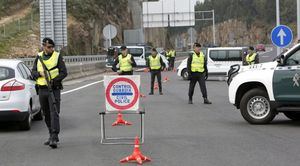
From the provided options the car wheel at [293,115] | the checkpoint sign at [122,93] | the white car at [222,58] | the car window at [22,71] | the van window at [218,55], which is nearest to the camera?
the checkpoint sign at [122,93]

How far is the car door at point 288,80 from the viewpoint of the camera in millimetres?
12648

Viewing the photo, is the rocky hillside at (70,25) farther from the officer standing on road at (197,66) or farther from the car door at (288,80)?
the car door at (288,80)

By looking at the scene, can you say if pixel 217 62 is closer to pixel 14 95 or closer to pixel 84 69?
pixel 84 69

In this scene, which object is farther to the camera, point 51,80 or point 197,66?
point 197,66

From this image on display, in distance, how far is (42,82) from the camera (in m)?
10.5

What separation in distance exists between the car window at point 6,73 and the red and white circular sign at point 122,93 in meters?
2.63

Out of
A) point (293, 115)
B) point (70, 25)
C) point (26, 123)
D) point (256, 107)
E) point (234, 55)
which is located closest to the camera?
point (26, 123)

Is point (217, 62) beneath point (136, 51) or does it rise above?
beneath

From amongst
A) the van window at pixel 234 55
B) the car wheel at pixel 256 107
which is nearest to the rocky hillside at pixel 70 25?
the van window at pixel 234 55

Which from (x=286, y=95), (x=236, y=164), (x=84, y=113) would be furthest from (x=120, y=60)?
(x=236, y=164)

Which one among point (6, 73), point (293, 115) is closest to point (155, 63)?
point (293, 115)

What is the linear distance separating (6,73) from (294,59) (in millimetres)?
5795

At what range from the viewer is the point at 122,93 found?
10875 millimetres

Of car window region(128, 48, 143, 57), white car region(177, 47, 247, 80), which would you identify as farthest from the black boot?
car window region(128, 48, 143, 57)
